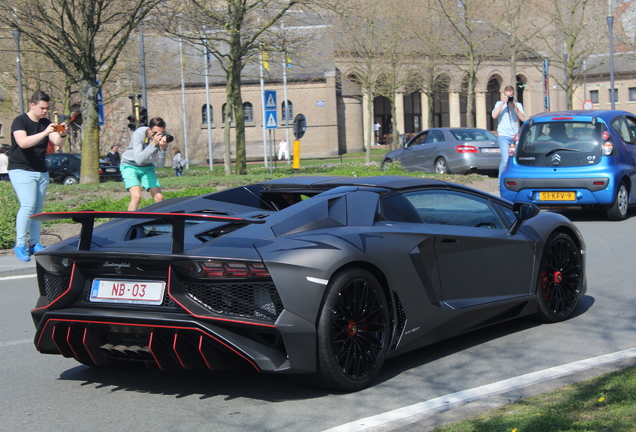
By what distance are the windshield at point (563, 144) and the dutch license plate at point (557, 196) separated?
1.55 feet

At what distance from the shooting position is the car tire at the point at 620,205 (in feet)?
43.0

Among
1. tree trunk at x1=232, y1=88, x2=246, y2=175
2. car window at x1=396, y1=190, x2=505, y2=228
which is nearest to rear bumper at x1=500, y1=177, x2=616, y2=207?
car window at x1=396, y1=190, x2=505, y2=228

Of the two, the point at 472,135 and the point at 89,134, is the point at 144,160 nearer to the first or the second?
the point at 89,134

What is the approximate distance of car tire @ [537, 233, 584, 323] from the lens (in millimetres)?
6324

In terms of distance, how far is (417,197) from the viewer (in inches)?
219

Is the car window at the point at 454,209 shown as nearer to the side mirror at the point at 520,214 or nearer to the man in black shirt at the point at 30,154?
the side mirror at the point at 520,214

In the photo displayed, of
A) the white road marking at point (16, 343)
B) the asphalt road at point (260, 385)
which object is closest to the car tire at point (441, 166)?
the asphalt road at point (260, 385)

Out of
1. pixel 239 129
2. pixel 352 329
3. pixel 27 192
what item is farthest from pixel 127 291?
pixel 239 129

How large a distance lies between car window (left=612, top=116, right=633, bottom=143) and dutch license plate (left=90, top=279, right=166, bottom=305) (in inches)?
420

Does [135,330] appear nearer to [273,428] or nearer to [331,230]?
[273,428]

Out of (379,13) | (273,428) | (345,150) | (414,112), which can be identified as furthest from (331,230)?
(414,112)

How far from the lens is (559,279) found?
6.49 metres

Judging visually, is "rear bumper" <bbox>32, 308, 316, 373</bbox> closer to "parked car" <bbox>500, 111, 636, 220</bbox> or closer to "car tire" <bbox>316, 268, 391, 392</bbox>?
"car tire" <bbox>316, 268, 391, 392</bbox>

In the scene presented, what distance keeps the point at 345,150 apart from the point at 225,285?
192 ft
